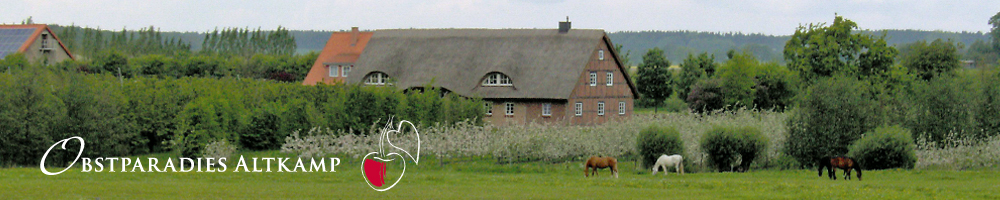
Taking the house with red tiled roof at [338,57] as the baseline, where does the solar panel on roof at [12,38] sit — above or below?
above

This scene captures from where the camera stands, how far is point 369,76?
57.4 metres

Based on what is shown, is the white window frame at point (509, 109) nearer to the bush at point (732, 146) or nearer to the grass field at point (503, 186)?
the bush at point (732, 146)

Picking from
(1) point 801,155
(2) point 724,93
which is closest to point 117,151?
(1) point 801,155

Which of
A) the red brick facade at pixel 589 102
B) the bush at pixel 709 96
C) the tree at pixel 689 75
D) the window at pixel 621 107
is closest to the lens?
the red brick facade at pixel 589 102

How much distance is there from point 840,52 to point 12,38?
237 ft

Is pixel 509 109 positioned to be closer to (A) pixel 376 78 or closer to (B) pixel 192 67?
(A) pixel 376 78

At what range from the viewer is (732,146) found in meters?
28.7

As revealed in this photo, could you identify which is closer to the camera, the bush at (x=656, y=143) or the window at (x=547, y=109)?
the bush at (x=656, y=143)

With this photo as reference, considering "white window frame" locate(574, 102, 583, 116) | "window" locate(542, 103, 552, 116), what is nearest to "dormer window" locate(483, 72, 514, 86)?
"window" locate(542, 103, 552, 116)

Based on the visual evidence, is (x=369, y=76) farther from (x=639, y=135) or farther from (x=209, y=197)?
(x=209, y=197)

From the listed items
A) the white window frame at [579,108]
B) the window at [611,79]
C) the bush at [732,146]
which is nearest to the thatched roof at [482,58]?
the white window frame at [579,108]

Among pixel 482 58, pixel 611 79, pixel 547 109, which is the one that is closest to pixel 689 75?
pixel 611 79

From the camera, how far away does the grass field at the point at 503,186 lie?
19672mm

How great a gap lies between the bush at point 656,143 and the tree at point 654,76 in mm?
45234
